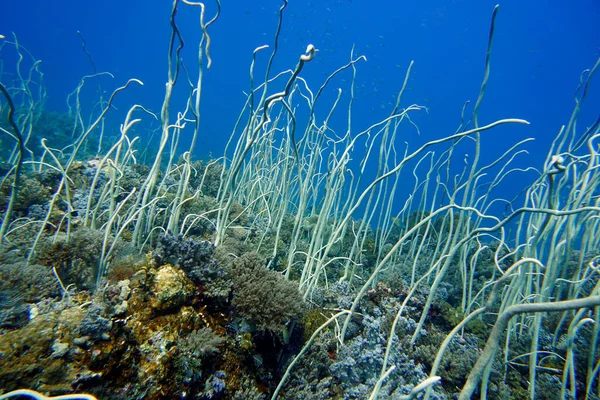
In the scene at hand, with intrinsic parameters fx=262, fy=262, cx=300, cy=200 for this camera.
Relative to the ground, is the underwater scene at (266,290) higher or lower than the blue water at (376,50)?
lower

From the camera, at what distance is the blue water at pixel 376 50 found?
77.1 meters

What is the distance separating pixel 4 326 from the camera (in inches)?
60.1

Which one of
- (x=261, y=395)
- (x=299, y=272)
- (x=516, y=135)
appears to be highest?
(x=516, y=135)

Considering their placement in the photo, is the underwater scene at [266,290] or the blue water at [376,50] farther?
the blue water at [376,50]

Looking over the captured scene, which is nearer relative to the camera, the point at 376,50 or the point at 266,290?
the point at 266,290

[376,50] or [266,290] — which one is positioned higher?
[376,50]

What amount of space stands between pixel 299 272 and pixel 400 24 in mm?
118049

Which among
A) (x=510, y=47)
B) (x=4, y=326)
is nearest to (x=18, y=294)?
(x=4, y=326)

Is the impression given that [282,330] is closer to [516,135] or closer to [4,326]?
[4,326]

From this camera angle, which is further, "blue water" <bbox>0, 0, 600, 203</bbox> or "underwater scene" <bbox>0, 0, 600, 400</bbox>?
"blue water" <bbox>0, 0, 600, 203</bbox>

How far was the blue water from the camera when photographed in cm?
7706

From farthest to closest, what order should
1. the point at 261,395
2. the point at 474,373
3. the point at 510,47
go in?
the point at 510,47 < the point at 261,395 < the point at 474,373

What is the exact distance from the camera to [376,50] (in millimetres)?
108562

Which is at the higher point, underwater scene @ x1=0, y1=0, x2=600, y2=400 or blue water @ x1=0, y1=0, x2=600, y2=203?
blue water @ x1=0, y1=0, x2=600, y2=203
